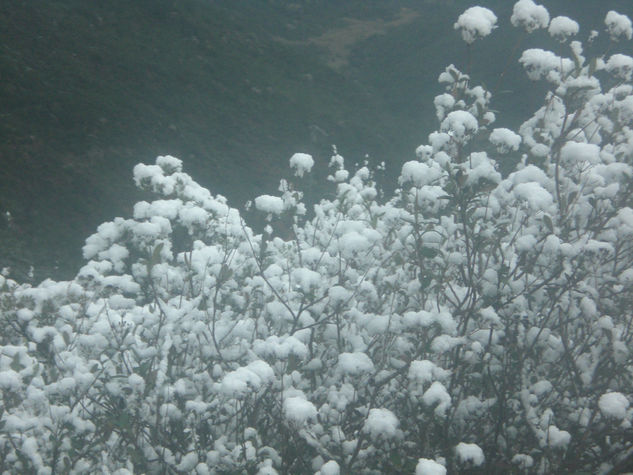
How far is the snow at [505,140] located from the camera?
3246 mm

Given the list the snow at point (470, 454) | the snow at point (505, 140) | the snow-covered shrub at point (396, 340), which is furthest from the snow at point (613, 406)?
the snow at point (505, 140)

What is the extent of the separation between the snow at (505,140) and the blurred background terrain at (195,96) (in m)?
8.25

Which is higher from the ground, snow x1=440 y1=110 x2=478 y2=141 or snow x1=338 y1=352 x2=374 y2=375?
snow x1=440 y1=110 x2=478 y2=141

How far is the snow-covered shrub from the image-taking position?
9.01ft

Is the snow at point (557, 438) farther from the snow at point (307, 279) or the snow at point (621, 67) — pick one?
the snow at point (621, 67)

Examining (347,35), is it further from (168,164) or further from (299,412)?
(299,412)

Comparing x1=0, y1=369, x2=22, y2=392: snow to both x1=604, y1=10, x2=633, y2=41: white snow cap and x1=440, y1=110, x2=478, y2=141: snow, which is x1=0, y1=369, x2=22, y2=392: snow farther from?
x1=604, y1=10, x2=633, y2=41: white snow cap

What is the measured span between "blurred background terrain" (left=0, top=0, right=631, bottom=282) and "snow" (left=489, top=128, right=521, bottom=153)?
8.25m

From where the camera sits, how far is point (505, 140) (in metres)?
3.27

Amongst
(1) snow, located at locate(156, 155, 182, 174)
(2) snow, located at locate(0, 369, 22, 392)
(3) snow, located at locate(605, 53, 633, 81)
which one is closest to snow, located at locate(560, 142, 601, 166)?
(3) snow, located at locate(605, 53, 633, 81)

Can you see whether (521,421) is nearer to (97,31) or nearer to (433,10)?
(97,31)

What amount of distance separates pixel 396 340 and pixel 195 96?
16.4m

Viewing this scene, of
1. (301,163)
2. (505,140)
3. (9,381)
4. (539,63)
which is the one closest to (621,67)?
(539,63)

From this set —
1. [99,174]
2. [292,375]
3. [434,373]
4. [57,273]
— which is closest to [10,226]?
[57,273]
